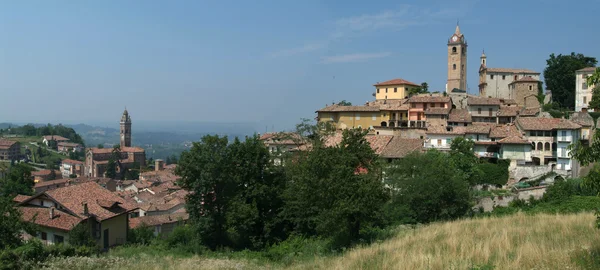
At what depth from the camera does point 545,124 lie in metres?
40.4

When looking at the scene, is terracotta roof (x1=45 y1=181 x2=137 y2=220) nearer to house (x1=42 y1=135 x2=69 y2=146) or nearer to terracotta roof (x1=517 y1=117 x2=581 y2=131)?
terracotta roof (x1=517 y1=117 x2=581 y2=131)

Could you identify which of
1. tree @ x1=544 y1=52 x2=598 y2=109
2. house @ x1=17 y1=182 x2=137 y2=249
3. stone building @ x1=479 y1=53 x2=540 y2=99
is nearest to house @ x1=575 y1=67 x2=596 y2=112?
tree @ x1=544 y1=52 x2=598 y2=109

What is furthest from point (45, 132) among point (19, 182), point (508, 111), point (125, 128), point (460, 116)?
point (508, 111)

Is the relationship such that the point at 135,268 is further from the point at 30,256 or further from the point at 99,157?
the point at 99,157

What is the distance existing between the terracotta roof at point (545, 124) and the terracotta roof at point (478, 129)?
2878 mm

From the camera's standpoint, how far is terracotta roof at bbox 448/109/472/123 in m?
48.3

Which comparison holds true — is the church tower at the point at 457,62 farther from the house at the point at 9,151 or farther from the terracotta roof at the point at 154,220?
the house at the point at 9,151

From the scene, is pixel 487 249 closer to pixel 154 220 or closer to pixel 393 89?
pixel 154 220

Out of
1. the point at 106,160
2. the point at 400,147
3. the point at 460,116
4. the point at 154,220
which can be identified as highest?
the point at 460,116

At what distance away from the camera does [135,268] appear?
13.8 m

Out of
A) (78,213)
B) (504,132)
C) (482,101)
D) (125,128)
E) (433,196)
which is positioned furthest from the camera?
(125,128)

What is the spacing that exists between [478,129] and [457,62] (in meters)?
30.4

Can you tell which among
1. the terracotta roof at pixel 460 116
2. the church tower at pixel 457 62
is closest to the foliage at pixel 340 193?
the terracotta roof at pixel 460 116

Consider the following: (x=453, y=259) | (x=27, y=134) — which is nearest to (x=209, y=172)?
(x=453, y=259)
